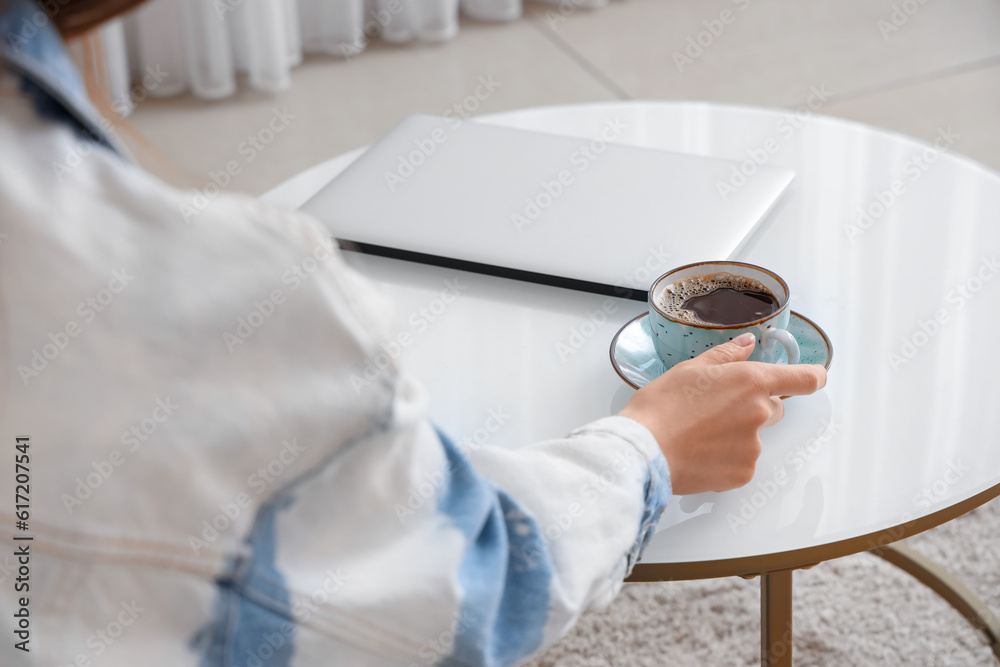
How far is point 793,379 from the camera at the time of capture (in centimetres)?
73

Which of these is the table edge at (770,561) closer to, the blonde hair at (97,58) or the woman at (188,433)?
the woman at (188,433)

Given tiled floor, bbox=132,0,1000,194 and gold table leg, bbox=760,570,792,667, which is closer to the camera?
gold table leg, bbox=760,570,792,667

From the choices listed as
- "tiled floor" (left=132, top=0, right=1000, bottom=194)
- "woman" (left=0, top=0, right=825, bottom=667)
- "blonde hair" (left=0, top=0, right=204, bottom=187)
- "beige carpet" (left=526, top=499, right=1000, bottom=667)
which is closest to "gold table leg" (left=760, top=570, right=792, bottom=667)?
"beige carpet" (left=526, top=499, right=1000, bottom=667)

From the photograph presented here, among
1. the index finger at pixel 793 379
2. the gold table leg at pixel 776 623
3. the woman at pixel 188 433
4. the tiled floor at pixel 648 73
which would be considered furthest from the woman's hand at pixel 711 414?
the tiled floor at pixel 648 73

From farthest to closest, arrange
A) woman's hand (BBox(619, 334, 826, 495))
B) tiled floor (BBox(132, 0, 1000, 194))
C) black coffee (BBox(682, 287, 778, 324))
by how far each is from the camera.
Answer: tiled floor (BBox(132, 0, 1000, 194)) → black coffee (BBox(682, 287, 778, 324)) → woman's hand (BBox(619, 334, 826, 495))

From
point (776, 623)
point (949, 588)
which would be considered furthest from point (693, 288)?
point (949, 588)

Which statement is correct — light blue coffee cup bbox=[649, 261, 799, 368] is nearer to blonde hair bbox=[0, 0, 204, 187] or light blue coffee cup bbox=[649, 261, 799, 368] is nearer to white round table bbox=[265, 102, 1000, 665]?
white round table bbox=[265, 102, 1000, 665]

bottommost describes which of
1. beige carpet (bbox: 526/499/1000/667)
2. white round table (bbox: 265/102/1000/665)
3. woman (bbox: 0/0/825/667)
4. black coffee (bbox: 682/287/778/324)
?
beige carpet (bbox: 526/499/1000/667)

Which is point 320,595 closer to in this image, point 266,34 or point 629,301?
point 629,301

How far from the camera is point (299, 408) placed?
1.39 feet

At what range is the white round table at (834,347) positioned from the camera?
2.35ft

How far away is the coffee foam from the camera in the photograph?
817 mm

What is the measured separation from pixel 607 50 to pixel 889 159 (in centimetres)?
176

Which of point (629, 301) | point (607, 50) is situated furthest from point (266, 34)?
point (629, 301)
